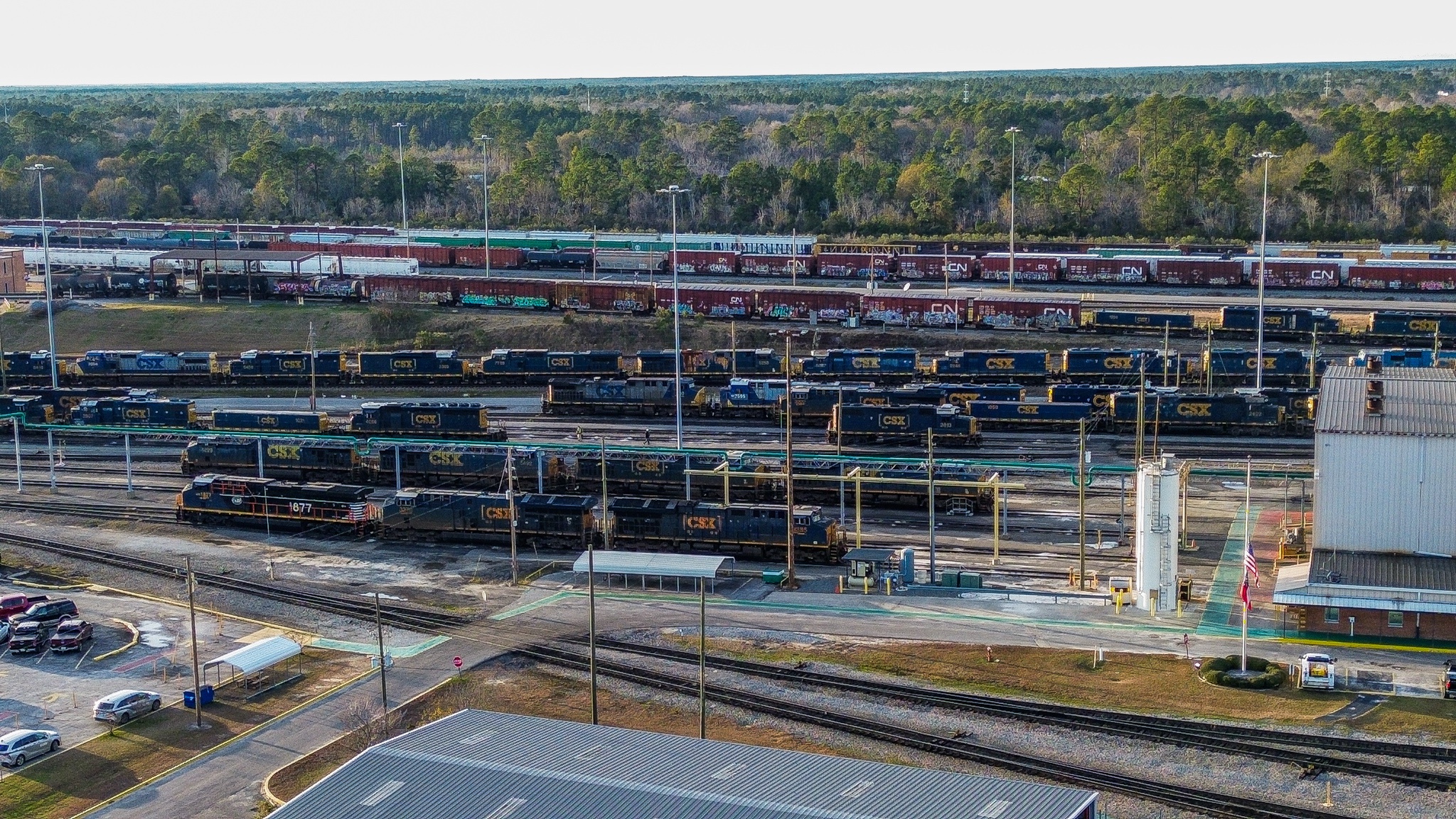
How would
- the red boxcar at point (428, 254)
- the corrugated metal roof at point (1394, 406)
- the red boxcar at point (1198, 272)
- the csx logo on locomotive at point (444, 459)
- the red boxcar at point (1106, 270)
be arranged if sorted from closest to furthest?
the corrugated metal roof at point (1394, 406) → the csx logo on locomotive at point (444, 459) → the red boxcar at point (1198, 272) → the red boxcar at point (1106, 270) → the red boxcar at point (428, 254)

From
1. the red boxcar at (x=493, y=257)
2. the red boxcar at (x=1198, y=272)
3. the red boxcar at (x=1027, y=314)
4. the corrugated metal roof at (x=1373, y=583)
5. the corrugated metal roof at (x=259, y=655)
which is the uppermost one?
the red boxcar at (x=493, y=257)

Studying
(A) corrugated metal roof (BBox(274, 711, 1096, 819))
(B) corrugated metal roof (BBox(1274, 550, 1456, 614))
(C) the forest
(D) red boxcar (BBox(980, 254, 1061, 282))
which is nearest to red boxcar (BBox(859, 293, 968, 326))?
(D) red boxcar (BBox(980, 254, 1061, 282))

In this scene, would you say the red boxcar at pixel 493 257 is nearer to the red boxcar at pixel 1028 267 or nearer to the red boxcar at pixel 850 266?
the red boxcar at pixel 850 266

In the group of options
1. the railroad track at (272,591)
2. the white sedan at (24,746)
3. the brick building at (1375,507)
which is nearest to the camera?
the white sedan at (24,746)

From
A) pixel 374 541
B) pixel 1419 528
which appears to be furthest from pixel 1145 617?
pixel 374 541

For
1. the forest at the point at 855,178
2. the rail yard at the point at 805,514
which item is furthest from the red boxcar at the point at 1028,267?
the rail yard at the point at 805,514

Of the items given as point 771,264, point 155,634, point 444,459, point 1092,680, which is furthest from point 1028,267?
point 155,634
